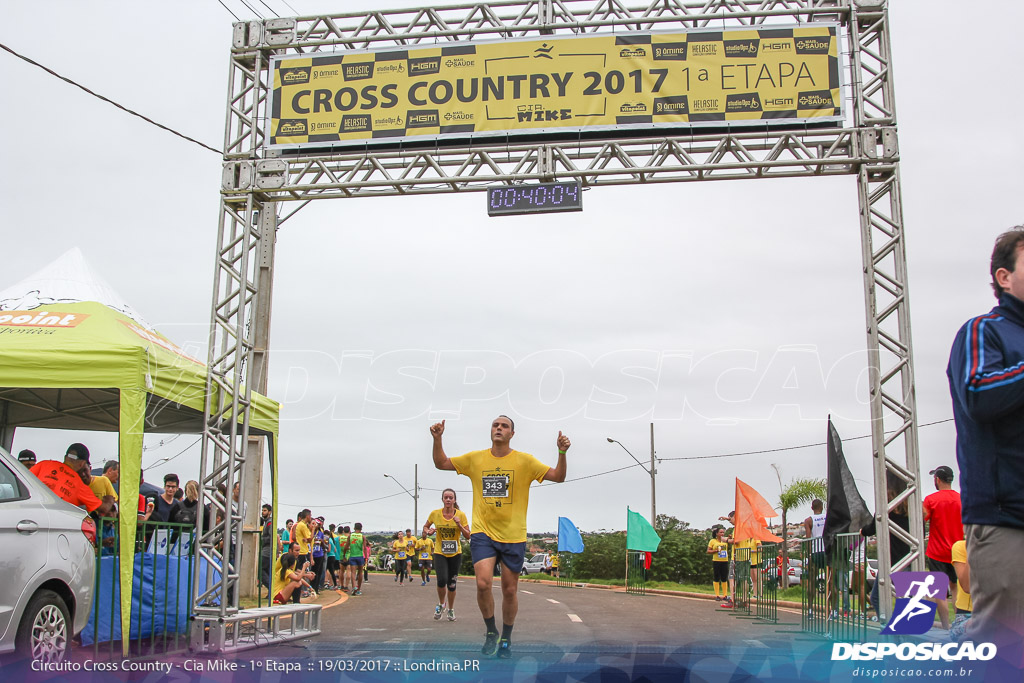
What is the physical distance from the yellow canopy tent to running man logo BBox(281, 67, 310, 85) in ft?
11.2

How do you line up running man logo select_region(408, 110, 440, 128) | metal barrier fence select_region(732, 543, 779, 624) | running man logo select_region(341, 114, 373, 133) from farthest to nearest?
metal barrier fence select_region(732, 543, 779, 624) < running man logo select_region(341, 114, 373, 133) < running man logo select_region(408, 110, 440, 128)

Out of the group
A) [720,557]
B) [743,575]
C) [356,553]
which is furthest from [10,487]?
[356,553]

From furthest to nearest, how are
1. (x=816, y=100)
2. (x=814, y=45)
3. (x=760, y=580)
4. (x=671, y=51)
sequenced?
1. (x=760, y=580)
2. (x=671, y=51)
3. (x=814, y=45)
4. (x=816, y=100)

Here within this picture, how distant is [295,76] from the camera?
39.4 feet

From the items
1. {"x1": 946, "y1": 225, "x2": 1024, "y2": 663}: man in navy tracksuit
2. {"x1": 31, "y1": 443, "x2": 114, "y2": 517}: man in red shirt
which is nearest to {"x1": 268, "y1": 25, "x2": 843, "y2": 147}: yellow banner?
{"x1": 31, "y1": 443, "x2": 114, "y2": 517}: man in red shirt

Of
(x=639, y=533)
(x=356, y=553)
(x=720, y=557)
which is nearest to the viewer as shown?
(x=720, y=557)

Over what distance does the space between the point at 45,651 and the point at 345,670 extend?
2.04 meters

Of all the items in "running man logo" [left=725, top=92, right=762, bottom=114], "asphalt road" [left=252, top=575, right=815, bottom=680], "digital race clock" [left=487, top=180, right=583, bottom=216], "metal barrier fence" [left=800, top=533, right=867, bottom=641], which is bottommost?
"asphalt road" [left=252, top=575, right=815, bottom=680]

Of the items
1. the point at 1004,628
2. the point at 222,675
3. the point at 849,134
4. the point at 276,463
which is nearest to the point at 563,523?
the point at 276,463

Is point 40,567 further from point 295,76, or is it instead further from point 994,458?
point 295,76

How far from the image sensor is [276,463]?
12.2 m

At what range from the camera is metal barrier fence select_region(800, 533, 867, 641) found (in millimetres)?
9547

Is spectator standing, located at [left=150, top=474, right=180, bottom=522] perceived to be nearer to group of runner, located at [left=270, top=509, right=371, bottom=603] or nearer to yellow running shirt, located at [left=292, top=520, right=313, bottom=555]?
group of runner, located at [left=270, top=509, right=371, bottom=603]

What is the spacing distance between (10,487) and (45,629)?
39.6 inches
